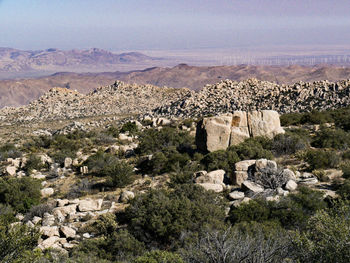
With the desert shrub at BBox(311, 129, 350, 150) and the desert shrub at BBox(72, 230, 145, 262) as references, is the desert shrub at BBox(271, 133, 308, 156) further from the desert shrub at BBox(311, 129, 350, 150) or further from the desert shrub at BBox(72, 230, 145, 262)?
the desert shrub at BBox(72, 230, 145, 262)

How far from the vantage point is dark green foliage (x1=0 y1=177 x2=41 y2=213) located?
13.7 meters

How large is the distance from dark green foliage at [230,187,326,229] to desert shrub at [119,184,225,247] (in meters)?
0.72

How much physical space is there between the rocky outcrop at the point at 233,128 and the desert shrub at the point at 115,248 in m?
9.54

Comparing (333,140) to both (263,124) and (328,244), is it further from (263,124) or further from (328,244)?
(328,244)

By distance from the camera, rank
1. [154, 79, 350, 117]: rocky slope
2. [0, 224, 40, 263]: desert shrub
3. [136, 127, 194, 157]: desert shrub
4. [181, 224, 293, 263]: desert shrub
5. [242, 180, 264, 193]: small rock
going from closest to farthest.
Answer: [181, 224, 293, 263]: desert shrub → [0, 224, 40, 263]: desert shrub → [242, 180, 264, 193]: small rock → [136, 127, 194, 157]: desert shrub → [154, 79, 350, 117]: rocky slope

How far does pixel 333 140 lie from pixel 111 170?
12.2m

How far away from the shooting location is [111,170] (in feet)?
54.0

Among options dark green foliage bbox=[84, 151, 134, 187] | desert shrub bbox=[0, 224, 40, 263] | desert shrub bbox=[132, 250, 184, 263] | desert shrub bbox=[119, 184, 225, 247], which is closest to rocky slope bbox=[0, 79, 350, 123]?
dark green foliage bbox=[84, 151, 134, 187]

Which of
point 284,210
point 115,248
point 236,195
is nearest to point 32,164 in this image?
point 115,248

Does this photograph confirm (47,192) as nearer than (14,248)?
No

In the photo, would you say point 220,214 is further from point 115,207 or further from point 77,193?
point 77,193

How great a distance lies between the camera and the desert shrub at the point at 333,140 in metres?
17.1

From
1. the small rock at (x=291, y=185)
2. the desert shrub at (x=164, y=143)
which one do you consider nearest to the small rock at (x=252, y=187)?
the small rock at (x=291, y=185)

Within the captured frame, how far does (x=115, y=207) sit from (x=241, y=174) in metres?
5.48
